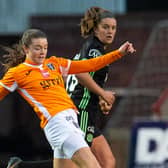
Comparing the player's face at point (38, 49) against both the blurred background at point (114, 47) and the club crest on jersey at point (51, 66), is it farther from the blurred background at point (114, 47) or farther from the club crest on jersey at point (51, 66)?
the blurred background at point (114, 47)

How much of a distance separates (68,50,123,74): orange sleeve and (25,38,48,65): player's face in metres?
0.32

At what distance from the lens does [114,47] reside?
16312 mm

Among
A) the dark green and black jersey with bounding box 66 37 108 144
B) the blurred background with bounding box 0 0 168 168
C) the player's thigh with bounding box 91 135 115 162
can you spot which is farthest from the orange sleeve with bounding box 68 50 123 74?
the blurred background with bounding box 0 0 168 168

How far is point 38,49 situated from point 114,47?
26.8 feet

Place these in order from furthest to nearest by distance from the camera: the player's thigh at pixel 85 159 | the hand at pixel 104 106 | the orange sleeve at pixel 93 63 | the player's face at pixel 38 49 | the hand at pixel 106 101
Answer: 1. the hand at pixel 104 106
2. the hand at pixel 106 101
3. the orange sleeve at pixel 93 63
4. the player's face at pixel 38 49
5. the player's thigh at pixel 85 159

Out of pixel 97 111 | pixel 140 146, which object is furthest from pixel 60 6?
pixel 97 111

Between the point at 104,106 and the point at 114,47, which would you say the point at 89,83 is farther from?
the point at 114,47

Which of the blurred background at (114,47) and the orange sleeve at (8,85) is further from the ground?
the orange sleeve at (8,85)

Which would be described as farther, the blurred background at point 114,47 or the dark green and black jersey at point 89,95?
the blurred background at point 114,47

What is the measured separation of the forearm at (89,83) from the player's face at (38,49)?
0.56 m

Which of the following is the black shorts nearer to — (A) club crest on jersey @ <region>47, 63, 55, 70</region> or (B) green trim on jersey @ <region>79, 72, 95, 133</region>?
(B) green trim on jersey @ <region>79, 72, 95, 133</region>

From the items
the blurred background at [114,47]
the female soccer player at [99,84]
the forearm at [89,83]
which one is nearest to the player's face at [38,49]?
the forearm at [89,83]

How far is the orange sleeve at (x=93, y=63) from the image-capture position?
8.28 m

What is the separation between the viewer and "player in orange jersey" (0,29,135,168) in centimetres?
808
